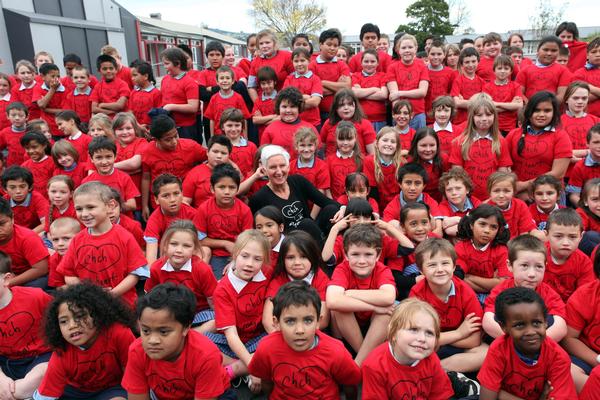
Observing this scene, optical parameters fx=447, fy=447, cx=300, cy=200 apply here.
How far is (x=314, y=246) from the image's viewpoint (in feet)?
10.7

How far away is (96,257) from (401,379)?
7.70 feet

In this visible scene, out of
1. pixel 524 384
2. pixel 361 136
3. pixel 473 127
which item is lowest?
pixel 524 384

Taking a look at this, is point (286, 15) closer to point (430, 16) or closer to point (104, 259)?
point (430, 16)

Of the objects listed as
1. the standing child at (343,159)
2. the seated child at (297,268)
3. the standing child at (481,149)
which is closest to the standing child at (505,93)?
the standing child at (481,149)

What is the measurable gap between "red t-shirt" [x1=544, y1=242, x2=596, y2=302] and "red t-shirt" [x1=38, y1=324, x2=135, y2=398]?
2962 mm

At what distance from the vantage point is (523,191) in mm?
4777

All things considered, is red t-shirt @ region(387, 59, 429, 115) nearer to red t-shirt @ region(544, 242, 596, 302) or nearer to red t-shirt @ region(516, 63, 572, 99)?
red t-shirt @ region(516, 63, 572, 99)

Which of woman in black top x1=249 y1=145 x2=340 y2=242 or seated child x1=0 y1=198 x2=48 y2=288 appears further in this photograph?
woman in black top x1=249 y1=145 x2=340 y2=242

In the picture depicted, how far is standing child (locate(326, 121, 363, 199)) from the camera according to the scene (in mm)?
4941

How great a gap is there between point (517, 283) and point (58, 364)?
2.91m

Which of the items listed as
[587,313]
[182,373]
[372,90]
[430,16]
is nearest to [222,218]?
[182,373]

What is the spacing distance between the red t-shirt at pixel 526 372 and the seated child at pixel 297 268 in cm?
115

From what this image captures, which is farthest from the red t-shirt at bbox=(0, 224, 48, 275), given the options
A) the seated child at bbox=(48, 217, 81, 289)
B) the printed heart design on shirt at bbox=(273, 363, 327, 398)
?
the printed heart design on shirt at bbox=(273, 363, 327, 398)

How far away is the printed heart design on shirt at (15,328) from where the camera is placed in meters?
2.91
